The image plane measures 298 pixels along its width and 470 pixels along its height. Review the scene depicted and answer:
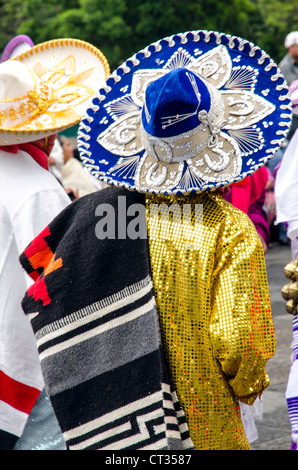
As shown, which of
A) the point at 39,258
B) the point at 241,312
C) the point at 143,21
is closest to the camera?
the point at 241,312

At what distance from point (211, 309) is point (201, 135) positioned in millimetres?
482

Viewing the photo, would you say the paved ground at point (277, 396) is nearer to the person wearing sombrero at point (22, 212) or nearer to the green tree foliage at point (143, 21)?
the person wearing sombrero at point (22, 212)

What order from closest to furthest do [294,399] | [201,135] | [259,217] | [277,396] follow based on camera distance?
[201,135] < [294,399] < [259,217] < [277,396]

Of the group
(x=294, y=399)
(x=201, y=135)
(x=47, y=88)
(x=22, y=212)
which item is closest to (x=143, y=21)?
(x=47, y=88)

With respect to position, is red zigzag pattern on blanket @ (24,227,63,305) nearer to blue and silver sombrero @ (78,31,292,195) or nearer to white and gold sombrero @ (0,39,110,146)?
blue and silver sombrero @ (78,31,292,195)

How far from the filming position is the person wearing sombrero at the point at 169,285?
2.01 metres

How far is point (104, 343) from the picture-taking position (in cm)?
210

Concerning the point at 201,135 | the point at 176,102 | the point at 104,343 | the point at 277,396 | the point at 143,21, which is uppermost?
the point at 176,102

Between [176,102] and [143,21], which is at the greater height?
[176,102]

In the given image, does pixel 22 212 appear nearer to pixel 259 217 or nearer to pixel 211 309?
pixel 211 309

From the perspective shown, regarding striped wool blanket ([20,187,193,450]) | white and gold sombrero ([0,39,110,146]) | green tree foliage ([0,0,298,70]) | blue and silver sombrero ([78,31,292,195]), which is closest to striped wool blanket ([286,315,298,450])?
striped wool blanket ([20,187,193,450])
